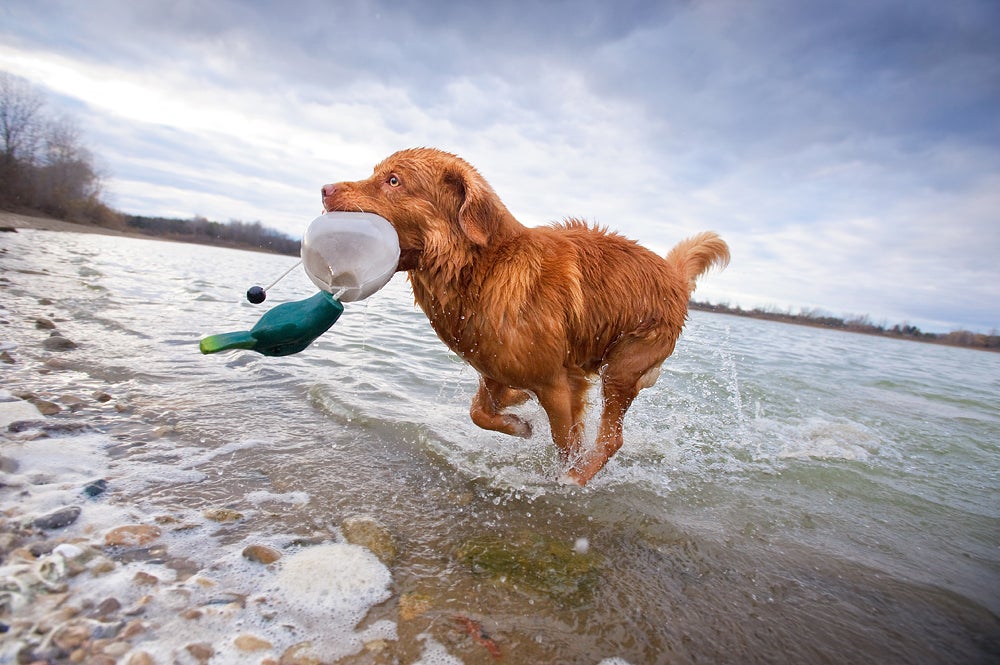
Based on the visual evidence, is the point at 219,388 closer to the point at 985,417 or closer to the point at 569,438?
the point at 569,438

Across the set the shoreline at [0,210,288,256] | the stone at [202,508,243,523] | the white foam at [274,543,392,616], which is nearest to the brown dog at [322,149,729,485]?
the white foam at [274,543,392,616]

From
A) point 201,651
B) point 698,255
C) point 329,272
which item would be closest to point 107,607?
point 201,651

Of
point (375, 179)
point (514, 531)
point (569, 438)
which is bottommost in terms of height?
point (514, 531)

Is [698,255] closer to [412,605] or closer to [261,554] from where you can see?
[412,605]

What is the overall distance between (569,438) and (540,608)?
1737mm

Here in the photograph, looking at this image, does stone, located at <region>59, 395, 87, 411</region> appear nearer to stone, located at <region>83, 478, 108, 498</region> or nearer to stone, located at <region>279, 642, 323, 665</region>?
stone, located at <region>83, 478, 108, 498</region>

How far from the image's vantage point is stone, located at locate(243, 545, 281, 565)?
2396mm

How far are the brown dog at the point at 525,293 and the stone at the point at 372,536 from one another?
1.34 m

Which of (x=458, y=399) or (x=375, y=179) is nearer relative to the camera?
(x=375, y=179)

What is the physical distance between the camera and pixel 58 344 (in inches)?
214

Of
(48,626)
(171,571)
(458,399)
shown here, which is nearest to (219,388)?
(458,399)

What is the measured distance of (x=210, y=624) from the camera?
1940mm

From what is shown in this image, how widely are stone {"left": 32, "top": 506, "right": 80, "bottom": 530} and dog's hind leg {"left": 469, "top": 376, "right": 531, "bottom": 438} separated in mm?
2716

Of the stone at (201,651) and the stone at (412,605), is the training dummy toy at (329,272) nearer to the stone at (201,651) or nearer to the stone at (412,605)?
the stone at (201,651)
